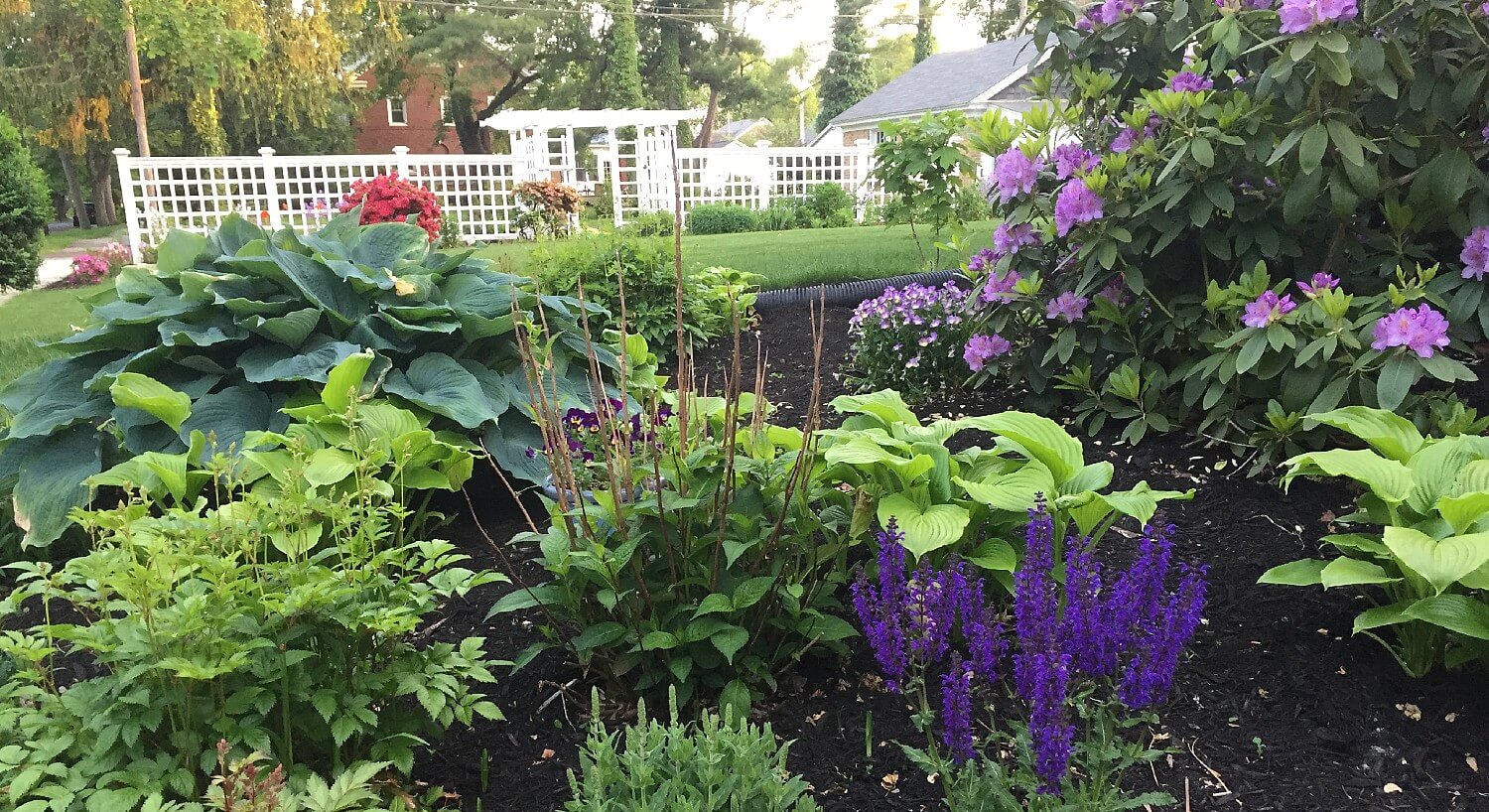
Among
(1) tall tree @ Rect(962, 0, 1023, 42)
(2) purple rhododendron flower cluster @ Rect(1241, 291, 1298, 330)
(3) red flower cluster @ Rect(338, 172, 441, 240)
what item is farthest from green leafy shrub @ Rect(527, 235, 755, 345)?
(1) tall tree @ Rect(962, 0, 1023, 42)

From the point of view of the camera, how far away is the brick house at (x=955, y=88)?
19.1 metres

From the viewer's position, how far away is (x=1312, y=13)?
2.16m

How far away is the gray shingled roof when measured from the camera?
1958cm

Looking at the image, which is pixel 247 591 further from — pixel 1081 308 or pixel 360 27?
pixel 360 27

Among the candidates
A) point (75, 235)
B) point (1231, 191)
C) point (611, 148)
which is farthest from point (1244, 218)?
point (75, 235)

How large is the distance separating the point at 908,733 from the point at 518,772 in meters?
0.70

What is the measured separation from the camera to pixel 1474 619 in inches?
61.4

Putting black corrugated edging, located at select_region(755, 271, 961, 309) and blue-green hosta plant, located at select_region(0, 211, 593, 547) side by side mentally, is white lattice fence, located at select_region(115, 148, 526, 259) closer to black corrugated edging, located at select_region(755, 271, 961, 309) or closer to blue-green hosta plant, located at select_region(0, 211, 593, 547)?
black corrugated edging, located at select_region(755, 271, 961, 309)

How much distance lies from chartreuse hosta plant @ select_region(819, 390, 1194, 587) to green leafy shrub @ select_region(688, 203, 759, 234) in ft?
39.1

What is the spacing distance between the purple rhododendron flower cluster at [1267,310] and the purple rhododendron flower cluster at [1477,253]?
40 centimetres

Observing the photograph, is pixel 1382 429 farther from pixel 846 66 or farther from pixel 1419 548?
pixel 846 66

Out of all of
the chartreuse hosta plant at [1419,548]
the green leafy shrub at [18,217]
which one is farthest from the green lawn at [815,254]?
the green leafy shrub at [18,217]

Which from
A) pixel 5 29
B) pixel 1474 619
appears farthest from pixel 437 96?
pixel 1474 619

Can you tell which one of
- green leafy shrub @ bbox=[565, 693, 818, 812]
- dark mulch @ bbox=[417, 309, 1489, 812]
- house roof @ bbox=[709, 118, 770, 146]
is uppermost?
house roof @ bbox=[709, 118, 770, 146]
